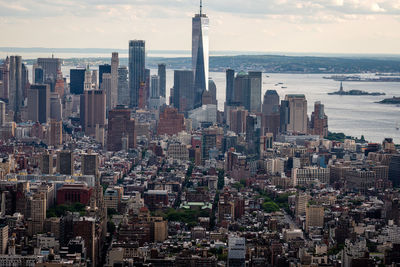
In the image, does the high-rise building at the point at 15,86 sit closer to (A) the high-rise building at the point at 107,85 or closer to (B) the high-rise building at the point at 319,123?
(A) the high-rise building at the point at 107,85

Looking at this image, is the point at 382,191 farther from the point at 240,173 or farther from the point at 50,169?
the point at 50,169

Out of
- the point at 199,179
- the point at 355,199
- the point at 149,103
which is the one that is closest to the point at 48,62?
the point at 149,103

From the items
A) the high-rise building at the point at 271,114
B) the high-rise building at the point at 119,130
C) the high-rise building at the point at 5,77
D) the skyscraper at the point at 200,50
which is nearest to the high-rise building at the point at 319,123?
the high-rise building at the point at 271,114

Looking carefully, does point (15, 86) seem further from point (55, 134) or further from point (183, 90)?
point (55, 134)

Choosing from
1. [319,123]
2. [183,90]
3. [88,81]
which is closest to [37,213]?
[319,123]

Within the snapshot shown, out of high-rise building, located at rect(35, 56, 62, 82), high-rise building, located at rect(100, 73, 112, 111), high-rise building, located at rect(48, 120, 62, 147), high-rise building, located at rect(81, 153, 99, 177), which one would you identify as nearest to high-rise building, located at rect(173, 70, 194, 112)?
high-rise building, located at rect(100, 73, 112, 111)

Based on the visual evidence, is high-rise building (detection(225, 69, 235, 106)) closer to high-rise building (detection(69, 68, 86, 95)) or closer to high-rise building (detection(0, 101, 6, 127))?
high-rise building (detection(69, 68, 86, 95))
